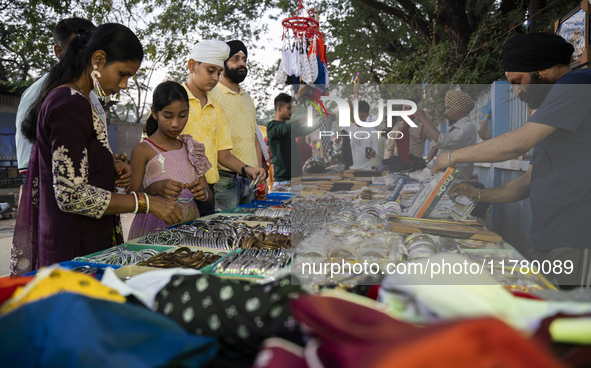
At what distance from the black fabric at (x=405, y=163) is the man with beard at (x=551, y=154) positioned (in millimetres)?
120

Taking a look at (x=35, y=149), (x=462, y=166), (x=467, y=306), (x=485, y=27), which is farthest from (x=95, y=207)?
(x=485, y=27)

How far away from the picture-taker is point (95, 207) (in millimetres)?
1618

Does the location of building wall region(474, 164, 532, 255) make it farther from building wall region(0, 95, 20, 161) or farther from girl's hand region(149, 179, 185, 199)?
building wall region(0, 95, 20, 161)

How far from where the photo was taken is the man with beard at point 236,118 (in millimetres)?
3424

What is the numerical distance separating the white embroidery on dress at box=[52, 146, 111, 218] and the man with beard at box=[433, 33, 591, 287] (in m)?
1.62

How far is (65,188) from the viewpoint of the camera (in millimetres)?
1540

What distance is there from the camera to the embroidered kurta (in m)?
1.55

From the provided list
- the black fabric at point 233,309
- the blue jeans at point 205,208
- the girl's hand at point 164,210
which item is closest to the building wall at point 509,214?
the black fabric at point 233,309

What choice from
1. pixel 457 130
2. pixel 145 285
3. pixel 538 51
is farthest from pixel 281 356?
pixel 538 51

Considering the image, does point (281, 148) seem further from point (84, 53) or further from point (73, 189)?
point (73, 189)

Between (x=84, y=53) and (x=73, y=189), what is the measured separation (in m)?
0.67

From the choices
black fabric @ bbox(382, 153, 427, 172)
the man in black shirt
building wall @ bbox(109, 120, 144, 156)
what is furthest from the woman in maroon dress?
building wall @ bbox(109, 120, 144, 156)

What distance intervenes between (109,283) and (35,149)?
1222 millimetres

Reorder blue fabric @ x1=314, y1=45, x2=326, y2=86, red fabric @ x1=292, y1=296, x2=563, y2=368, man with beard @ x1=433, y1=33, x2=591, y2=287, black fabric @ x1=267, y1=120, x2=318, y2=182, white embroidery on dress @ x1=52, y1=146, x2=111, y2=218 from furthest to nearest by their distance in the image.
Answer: blue fabric @ x1=314, y1=45, x2=326, y2=86
black fabric @ x1=267, y1=120, x2=318, y2=182
man with beard @ x1=433, y1=33, x2=591, y2=287
white embroidery on dress @ x1=52, y1=146, x2=111, y2=218
red fabric @ x1=292, y1=296, x2=563, y2=368
